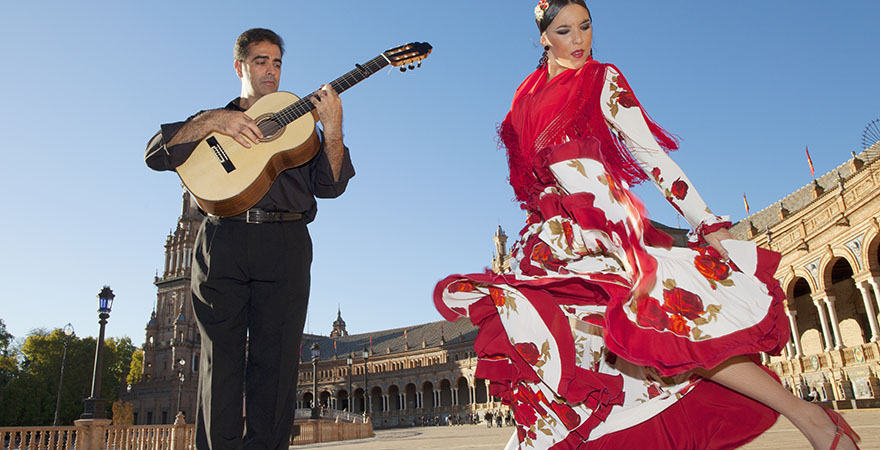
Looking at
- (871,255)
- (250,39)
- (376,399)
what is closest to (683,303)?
(250,39)

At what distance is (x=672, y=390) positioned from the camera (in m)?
2.66

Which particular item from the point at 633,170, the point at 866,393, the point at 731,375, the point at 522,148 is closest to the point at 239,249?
the point at 522,148

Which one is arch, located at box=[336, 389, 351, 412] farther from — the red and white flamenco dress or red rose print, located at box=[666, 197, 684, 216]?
red rose print, located at box=[666, 197, 684, 216]

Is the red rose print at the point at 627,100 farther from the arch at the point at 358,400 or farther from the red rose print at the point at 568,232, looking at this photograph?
the arch at the point at 358,400

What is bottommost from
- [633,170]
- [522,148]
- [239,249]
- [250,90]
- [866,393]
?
[866,393]

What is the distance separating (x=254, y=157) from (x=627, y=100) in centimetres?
189

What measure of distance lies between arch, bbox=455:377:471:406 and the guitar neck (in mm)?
69177

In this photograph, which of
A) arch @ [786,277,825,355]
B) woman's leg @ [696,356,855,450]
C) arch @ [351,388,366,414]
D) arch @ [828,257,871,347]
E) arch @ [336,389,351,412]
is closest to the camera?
woman's leg @ [696,356,855,450]

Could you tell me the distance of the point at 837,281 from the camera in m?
27.3

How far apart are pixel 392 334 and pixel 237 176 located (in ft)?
300

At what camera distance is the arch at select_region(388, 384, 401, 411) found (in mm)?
78688

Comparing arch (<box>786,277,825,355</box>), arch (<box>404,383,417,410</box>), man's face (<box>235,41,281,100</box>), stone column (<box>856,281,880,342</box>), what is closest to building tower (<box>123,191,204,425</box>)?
arch (<box>404,383,417,410</box>)

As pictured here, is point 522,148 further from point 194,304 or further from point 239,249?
point 194,304

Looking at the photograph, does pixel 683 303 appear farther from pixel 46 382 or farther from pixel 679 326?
pixel 46 382
